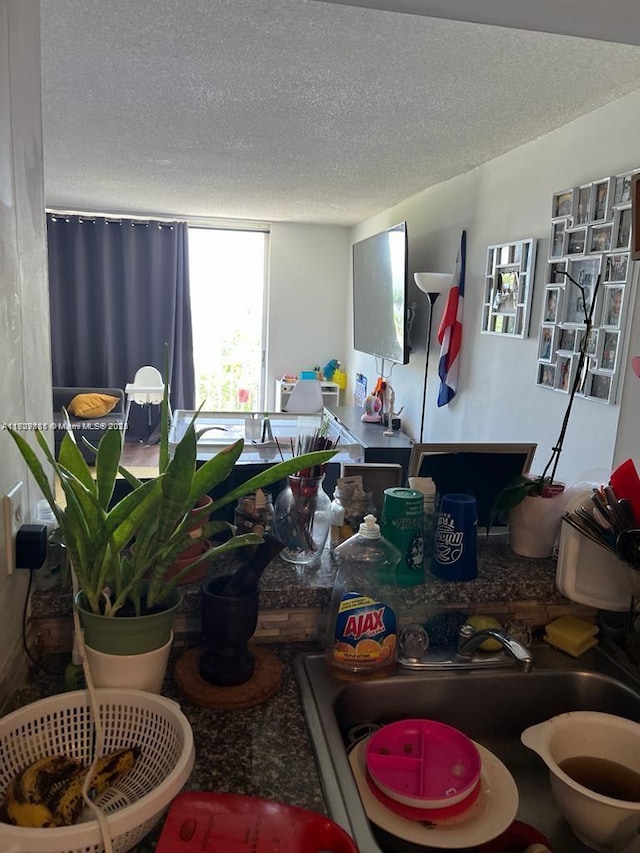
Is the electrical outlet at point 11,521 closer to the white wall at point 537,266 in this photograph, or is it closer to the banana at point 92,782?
the banana at point 92,782

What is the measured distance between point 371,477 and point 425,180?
2992 mm

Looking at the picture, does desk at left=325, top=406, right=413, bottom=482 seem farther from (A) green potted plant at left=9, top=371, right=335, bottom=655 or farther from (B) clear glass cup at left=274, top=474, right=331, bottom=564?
(A) green potted plant at left=9, top=371, right=335, bottom=655

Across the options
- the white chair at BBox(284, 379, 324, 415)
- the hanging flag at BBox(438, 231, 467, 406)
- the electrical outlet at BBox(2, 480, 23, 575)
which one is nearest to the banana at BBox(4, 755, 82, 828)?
the electrical outlet at BBox(2, 480, 23, 575)

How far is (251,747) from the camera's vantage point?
82 centimetres

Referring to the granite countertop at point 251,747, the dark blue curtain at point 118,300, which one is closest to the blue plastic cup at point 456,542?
the granite countertop at point 251,747

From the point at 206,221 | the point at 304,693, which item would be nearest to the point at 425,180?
the point at 206,221

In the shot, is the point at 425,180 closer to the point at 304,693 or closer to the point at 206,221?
the point at 206,221

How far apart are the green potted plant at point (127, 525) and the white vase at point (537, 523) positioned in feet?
1.82

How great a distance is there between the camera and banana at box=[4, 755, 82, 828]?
2.07ft

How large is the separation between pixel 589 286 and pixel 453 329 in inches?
45.1

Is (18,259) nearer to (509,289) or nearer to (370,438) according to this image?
(509,289)

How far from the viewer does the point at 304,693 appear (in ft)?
3.10

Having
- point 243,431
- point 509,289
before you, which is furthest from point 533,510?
point 243,431

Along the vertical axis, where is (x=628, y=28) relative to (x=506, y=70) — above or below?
below
